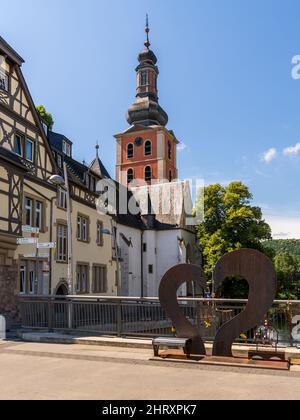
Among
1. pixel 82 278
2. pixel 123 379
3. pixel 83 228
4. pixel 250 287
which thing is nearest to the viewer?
pixel 123 379

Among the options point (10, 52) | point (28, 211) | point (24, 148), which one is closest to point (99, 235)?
point (28, 211)

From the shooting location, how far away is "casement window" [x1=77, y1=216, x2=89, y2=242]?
94.2ft

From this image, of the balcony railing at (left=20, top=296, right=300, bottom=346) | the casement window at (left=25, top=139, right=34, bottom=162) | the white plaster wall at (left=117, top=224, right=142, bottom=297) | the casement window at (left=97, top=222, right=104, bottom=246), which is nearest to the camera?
the balcony railing at (left=20, top=296, right=300, bottom=346)

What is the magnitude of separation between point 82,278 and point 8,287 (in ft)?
28.5

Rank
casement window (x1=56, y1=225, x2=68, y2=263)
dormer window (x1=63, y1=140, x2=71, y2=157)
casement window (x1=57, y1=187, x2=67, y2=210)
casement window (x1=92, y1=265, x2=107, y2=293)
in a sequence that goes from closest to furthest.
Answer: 1. casement window (x1=56, y1=225, x2=68, y2=263)
2. casement window (x1=57, y1=187, x2=67, y2=210)
3. casement window (x1=92, y1=265, x2=107, y2=293)
4. dormer window (x1=63, y1=140, x2=71, y2=157)

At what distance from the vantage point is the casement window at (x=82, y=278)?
28.0 m

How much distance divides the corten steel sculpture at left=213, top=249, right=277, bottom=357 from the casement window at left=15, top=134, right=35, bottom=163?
1443 centimetres

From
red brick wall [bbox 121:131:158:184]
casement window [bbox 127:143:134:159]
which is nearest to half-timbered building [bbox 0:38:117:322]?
red brick wall [bbox 121:131:158:184]

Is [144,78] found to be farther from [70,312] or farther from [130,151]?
[70,312]

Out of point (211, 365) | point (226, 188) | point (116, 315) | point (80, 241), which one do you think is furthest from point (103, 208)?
point (211, 365)

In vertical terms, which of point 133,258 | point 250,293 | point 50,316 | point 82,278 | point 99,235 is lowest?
point 50,316

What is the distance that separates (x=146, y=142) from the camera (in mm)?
62219

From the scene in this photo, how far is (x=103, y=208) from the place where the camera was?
33156 millimetres

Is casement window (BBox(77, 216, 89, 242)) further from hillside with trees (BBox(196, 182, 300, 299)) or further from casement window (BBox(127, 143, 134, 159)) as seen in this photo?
casement window (BBox(127, 143, 134, 159))
